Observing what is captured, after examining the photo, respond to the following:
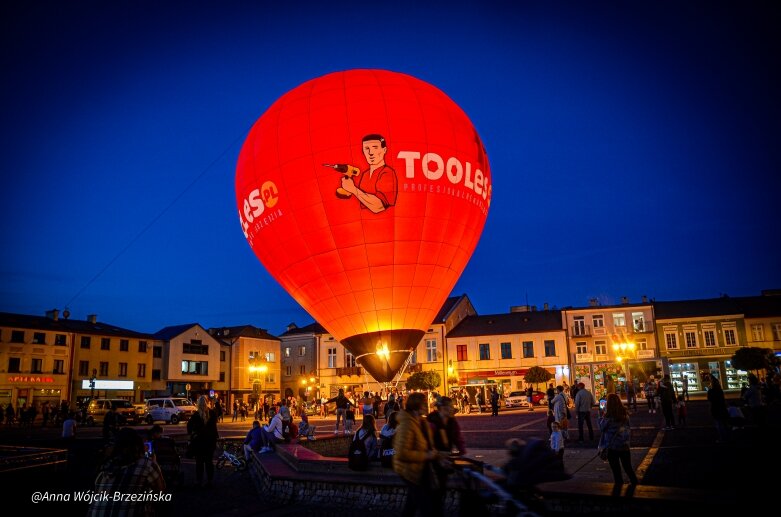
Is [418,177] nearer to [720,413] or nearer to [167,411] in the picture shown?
[720,413]

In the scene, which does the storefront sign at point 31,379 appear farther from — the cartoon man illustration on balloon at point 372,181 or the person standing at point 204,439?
the person standing at point 204,439

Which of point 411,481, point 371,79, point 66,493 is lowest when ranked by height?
point 66,493

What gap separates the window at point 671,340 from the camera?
2132 inches

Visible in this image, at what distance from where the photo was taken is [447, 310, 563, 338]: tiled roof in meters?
57.1

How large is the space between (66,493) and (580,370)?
4362 centimetres

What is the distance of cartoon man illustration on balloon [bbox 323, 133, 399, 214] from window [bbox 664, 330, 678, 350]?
144 feet

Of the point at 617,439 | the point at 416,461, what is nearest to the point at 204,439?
the point at 416,461


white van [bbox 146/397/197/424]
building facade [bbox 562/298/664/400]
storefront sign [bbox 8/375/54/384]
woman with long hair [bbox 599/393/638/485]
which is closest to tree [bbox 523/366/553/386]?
building facade [bbox 562/298/664/400]

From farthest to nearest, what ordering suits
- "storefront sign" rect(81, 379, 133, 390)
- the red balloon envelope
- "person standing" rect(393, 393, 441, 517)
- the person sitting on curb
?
1. "storefront sign" rect(81, 379, 133, 390)
2. the red balloon envelope
3. the person sitting on curb
4. "person standing" rect(393, 393, 441, 517)

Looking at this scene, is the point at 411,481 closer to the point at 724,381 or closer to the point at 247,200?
the point at 247,200

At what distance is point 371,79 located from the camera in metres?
22.3

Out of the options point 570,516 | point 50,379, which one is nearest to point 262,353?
point 50,379

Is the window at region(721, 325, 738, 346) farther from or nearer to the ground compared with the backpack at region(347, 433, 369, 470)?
farther from the ground

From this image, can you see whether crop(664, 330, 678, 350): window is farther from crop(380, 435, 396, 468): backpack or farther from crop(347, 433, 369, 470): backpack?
crop(347, 433, 369, 470): backpack
